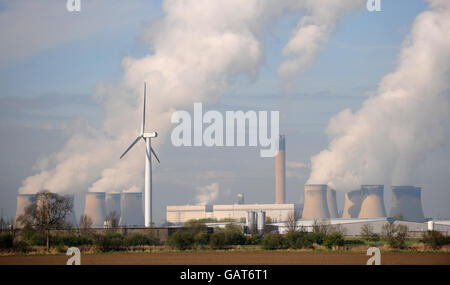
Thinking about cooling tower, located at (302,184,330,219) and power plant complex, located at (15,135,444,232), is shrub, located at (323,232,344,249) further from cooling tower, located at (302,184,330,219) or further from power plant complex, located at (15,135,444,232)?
cooling tower, located at (302,184,330,219)

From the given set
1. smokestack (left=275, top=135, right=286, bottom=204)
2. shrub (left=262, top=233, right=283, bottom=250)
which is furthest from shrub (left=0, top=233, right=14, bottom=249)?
smokestack (left=275, top=135, right=286, bottom=204)

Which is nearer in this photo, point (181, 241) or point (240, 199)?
point (181, 241)

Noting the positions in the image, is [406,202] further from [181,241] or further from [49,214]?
[49,214]

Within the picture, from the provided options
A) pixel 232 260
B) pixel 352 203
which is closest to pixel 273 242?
pixel 232 260

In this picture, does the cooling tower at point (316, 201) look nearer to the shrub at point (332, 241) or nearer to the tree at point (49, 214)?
the tree at point (49, 214)

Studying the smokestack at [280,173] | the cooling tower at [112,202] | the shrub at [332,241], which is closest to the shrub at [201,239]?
the shrub at [332,241]

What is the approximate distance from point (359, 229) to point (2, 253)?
6497 cm

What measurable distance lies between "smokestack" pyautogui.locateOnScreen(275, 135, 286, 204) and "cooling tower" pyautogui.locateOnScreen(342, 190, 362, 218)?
21.7m

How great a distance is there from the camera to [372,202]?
495 feet

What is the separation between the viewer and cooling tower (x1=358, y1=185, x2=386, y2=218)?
150m

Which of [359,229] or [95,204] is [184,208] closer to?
[95,204]

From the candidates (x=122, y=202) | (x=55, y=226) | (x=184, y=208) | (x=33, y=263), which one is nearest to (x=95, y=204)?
(x=122, y=202)

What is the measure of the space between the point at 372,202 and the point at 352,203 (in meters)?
12.1

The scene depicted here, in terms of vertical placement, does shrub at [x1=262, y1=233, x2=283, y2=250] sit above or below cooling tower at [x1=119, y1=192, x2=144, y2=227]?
below
